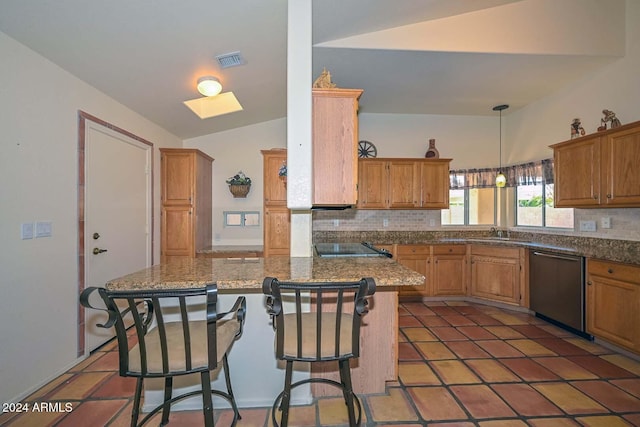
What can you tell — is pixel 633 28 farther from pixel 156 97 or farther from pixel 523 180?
pixel 156 97

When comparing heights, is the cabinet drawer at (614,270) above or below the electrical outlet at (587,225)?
below

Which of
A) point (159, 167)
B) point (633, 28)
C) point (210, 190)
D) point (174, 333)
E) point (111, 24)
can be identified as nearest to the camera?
point (174, 333)

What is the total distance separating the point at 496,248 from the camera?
3922 millimetres

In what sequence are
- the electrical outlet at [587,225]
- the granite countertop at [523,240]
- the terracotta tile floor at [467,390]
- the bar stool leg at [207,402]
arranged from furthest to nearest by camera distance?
1. the electrical outlet at [587,225]
2. the granite countertop at [523,240]
3. the terracotta tile floor at [467,390]
4. the bar stool leg at [207,402]

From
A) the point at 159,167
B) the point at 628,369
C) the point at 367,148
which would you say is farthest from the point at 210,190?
the point at 628,369

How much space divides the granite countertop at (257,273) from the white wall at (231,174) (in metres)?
2.50

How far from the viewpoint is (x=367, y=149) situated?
4.71 m

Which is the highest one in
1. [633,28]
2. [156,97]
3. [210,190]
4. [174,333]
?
[633,28]

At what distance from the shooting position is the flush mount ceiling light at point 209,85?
2.99 m

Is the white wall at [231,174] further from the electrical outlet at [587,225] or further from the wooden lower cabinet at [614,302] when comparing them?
the electrical outlet at [587,225]

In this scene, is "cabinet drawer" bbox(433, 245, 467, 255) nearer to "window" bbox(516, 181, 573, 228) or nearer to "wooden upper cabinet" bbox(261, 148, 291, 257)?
"window" bbox(516, 181, 573, 228)

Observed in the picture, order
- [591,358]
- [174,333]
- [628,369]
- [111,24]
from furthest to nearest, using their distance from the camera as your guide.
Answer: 1. [591,358]
2. [628,369]
3. [111,24]
4. [174,333]

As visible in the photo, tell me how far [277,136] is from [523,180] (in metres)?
3.67

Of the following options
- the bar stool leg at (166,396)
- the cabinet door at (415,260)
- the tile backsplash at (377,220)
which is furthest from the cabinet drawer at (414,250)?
the bar stool leg at (166,396)
